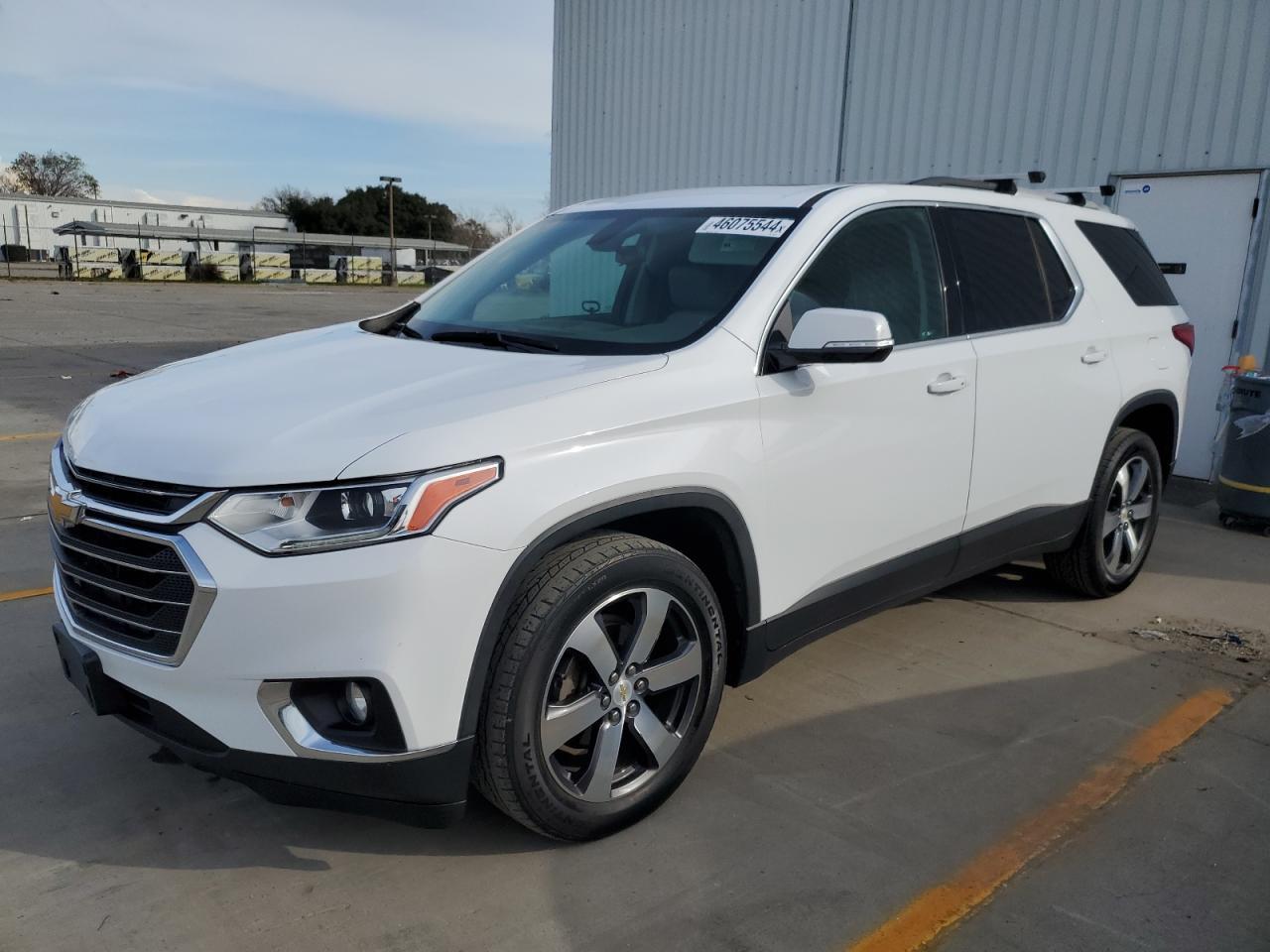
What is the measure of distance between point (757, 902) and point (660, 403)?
134cm

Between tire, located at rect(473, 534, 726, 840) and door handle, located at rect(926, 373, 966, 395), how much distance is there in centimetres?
122

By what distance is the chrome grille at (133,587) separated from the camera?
240 centimetres

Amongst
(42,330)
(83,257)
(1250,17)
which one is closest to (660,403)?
(1250,17)

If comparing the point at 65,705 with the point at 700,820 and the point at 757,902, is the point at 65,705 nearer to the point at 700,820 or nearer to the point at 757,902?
the point at 700,820

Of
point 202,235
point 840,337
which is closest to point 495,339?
point 840,337

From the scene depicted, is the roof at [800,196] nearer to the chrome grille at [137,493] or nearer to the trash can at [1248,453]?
the chrome grille at [137,493]

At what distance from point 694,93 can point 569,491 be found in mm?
9954

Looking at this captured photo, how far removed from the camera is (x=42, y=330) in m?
18.6

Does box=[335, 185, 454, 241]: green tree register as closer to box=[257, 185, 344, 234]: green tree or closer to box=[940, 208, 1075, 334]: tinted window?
box=[257, 185, 344, 234]: green tree

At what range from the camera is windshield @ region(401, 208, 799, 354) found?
3.30 m

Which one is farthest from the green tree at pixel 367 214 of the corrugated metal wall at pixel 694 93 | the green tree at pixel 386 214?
the corrugated metal wall at pixel 694 93

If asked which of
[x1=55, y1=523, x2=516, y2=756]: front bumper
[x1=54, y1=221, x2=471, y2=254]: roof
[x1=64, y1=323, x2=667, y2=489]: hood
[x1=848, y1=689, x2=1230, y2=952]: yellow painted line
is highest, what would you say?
[x1=54, y1=221, x2=471, y2=254]: roof

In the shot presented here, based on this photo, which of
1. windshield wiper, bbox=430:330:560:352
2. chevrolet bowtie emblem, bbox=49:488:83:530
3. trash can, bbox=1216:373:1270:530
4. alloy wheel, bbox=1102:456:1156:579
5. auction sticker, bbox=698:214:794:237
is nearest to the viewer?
chevrolet bowtie emblem, bbox=49:488:83:530

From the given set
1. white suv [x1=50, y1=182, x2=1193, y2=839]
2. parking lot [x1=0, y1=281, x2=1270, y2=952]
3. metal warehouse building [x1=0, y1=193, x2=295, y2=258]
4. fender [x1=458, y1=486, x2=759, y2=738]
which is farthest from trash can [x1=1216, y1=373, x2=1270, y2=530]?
metal warehouse building [x1=0, y1=193, x2=295, y2=258]
